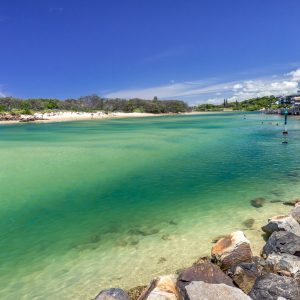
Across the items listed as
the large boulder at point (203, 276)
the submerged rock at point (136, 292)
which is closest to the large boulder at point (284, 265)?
the large boulder at point (203, 276)

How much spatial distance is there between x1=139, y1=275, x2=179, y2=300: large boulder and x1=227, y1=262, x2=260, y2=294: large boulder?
1647mm

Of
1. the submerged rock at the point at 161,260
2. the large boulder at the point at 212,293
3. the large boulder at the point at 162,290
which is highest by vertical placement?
the large boulder at the point at 212,293

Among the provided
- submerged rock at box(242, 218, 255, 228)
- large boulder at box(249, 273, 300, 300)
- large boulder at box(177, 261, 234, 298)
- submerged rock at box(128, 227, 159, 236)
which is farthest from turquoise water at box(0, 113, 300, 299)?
large boulder at box(249, 273, 300, 300)

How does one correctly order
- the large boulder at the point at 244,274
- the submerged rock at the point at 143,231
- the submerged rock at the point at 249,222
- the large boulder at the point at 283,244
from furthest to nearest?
the submerged rock at the point at 249,222, the submerged rock at the point at 143,231, the large boulder at the point at 283,244, the large boulder at the point at 244,274

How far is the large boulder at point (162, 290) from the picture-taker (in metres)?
6.95

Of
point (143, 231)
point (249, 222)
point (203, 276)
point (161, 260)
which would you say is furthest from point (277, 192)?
point (203, 276)

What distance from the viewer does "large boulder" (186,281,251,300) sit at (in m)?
6.45

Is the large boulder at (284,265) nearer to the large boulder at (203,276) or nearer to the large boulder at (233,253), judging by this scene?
the large boulder at (233,253)

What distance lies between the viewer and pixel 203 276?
7.71 m

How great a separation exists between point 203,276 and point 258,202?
8.76 metres

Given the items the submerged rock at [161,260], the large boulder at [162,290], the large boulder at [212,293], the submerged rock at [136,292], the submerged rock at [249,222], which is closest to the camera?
the large boulder at [212,293]

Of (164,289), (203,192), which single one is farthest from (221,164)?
(164,289)

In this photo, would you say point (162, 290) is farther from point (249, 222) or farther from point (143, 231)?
point (249, 222)

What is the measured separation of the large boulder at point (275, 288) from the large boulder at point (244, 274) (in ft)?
0.94
